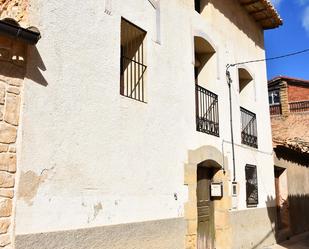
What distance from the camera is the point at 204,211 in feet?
27.1

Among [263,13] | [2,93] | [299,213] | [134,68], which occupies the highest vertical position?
[263,13]

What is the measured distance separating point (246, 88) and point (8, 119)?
331 inches

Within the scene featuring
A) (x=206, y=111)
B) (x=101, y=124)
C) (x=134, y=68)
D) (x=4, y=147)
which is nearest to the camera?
(x=4, y=147)

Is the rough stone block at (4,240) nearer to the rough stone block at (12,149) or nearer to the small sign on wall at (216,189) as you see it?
the rough stone block at (12,149)

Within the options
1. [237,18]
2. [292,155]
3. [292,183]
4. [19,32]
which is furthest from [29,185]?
[292,155]

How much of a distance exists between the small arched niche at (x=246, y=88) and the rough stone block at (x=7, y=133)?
779 centimetres

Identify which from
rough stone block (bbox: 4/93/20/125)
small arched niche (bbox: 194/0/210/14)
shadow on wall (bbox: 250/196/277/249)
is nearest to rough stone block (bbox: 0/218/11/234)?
rough stone block (bbox: 4/93/20/125)

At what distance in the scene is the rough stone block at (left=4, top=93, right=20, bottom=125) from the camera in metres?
4.04

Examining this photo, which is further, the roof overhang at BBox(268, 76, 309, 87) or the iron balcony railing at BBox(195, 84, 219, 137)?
the roof overhang at BBox(268, 76, 309, 87)

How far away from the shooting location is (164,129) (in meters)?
6.56

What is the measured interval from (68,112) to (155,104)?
201cm

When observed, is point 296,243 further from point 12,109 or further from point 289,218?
point 12,109

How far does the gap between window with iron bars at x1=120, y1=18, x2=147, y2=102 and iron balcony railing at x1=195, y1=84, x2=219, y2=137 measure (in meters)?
1.92

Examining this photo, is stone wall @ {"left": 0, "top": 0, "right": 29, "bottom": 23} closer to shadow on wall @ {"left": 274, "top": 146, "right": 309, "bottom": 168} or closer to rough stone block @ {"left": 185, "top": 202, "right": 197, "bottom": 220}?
rough stone block @ {"left": 185, "top": 202, "right": 197, "bottom": 220}
